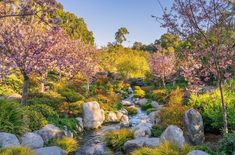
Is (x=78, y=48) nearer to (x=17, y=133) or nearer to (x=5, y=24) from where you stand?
(x=5, y=24)

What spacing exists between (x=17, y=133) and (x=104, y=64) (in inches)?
966

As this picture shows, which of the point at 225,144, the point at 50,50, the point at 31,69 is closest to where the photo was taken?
A: the point at 225,144

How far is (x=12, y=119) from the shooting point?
9.11 metres

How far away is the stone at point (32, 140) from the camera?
27.6ft

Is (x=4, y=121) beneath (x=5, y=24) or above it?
beneath

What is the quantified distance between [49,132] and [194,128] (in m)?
4.68

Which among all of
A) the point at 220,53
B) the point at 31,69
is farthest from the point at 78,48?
the point at 220,53

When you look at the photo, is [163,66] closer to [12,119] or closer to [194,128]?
[194,128]

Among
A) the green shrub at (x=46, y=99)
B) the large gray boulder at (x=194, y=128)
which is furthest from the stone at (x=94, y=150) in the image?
the green shrub at (x=46, y=99)

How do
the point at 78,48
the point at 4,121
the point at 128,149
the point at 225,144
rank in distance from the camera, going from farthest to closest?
1. the point at 78,48
2. the point at 128,149
3. the point at 4,121
4. the point at 225,144

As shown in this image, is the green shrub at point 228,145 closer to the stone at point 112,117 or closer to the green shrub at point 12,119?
the green shrub at point 12,119

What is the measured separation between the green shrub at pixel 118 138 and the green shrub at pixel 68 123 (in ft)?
5.53

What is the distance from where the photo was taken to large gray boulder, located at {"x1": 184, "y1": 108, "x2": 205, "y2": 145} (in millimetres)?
8867

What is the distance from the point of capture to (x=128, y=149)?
9461 mm
